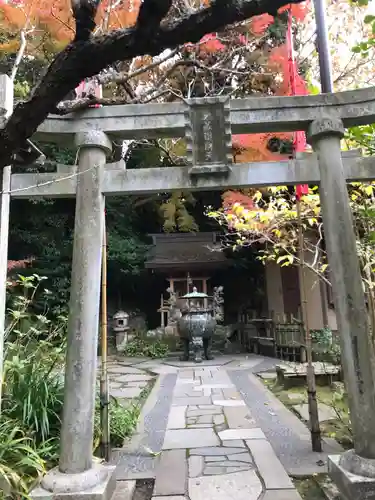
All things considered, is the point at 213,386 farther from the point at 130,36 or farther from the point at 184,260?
the point at 184,260

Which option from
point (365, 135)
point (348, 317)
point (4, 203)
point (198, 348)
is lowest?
point (198, 348)

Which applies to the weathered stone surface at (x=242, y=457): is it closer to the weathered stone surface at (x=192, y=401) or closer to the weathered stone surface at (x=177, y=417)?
the weathered stone surface at (x=177, y=417)

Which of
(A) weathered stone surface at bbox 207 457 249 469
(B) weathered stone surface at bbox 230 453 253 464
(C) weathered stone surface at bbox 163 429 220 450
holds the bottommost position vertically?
(C) weathered stone surface at bbox 163 429 220 450

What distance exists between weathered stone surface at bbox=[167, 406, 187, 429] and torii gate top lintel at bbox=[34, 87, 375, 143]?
3.79 metres

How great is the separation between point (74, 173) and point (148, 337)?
39.7 feet

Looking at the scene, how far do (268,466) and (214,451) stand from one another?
67 cm

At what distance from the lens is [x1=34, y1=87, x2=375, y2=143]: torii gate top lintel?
3.58 meters

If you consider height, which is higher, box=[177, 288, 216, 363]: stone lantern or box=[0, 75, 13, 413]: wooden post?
box=[0, 75, 13, 413]: wooden post

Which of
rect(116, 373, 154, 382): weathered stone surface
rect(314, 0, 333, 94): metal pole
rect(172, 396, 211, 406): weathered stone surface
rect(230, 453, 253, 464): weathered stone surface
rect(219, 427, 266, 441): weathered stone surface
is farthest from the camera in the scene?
rect(116, 373, 154, 382): weathered stone surface

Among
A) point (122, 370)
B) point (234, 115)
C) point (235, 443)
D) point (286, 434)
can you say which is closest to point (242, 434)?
point (235, 443)

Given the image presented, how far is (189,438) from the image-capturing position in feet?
15.0

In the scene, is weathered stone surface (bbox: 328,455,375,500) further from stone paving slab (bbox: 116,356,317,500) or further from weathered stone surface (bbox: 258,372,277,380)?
weathered stone surface (bbox: 258,372,277,380)

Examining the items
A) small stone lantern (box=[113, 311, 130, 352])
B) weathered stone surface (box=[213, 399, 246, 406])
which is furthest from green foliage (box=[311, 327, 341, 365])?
small stone lantern (box=[113, 311, 130, 352])

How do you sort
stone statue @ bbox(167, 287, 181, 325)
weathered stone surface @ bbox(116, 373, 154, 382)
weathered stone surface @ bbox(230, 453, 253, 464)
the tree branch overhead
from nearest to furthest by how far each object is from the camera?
the tree branch overhead
weathered stone surface @ bbox(230, 453, 253, 464)
weathered stone surface @ bbox(116, 373, 154, 382)
stone statue @ bbox(167, 287, 181, 325)
